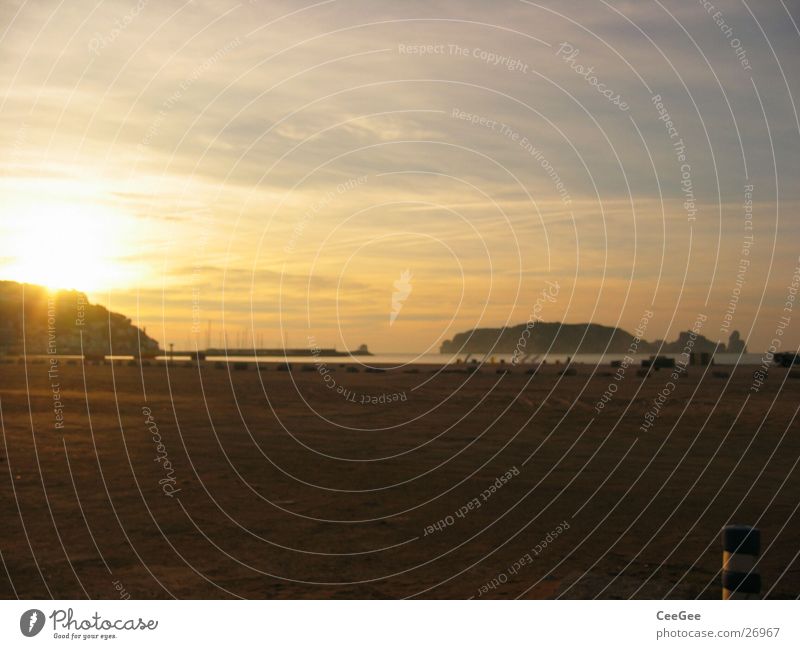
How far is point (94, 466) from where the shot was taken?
2134 centimetres

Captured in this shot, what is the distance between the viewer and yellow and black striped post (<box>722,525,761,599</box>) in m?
8.90

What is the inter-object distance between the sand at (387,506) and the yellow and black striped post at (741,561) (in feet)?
5.28

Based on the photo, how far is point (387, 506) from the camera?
55.8ft

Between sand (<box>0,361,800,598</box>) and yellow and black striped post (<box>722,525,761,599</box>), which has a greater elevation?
yellow and black striped post (<box>722,525,761,599</box>)

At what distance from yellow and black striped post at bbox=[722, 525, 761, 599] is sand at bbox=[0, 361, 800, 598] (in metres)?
1.61

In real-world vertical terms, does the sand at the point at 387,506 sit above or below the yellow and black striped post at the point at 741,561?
below

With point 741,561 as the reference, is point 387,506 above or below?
below

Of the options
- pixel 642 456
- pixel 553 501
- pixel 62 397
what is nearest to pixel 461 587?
pixel 553 501

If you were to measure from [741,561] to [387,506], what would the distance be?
8756 millimetres

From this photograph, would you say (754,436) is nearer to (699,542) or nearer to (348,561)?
(699,542)

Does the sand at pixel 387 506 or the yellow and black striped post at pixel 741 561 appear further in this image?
the sand at pixel 387 506

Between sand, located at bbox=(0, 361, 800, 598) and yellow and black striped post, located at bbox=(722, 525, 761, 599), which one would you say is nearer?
yellow and black striped post, located at bbox=(722, 525, 761, 599)

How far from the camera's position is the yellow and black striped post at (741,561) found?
29.2 ft

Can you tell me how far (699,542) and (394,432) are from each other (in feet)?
59.8
